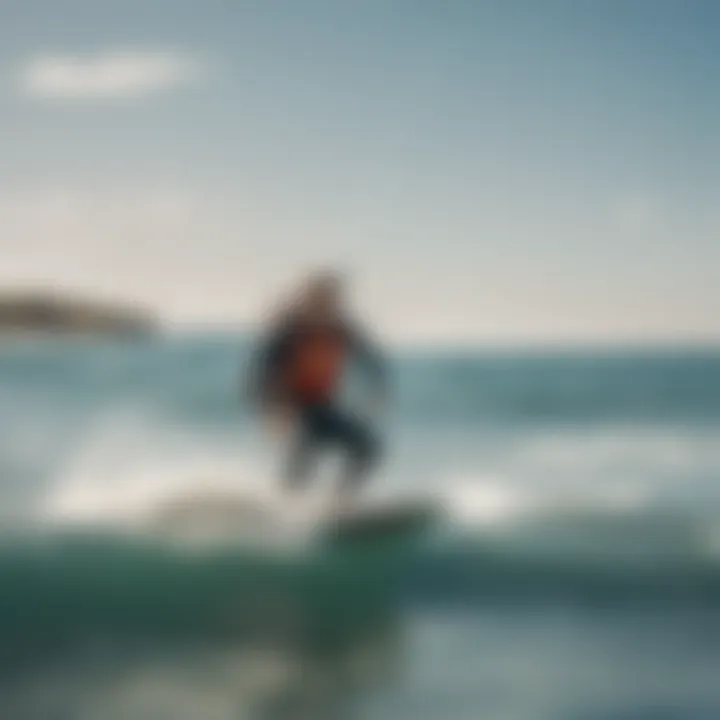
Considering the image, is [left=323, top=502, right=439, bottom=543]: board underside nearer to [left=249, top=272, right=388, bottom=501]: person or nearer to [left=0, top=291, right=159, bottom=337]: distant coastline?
[left=249, top=272, right=388, bottom=501]: person

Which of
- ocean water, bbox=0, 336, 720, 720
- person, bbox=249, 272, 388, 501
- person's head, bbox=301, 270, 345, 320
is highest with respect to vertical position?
person's head, bbox=301, 270, 345, 320

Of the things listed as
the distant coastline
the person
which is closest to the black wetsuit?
the person

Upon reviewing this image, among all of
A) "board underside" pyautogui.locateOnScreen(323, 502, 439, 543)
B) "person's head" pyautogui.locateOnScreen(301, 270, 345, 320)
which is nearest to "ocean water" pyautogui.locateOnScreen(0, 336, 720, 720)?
"board underside" pyautogui.locateOnScreen(323, 502, 439, 543)

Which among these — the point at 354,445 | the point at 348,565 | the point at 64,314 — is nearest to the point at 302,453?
the point at 354,445

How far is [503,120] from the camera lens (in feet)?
5.98

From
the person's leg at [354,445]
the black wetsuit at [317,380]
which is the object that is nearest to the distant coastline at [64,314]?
the black wetsuit at [317,380]

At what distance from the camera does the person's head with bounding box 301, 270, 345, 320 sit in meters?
1.74

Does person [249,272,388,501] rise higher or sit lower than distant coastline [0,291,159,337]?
lower

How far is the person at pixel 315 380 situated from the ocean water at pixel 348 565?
0.03 m

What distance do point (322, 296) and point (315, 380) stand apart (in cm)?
13

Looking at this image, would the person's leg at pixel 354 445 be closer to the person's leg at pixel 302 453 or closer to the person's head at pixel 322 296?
the person's leg at pixel 302 453

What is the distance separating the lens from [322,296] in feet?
5.74

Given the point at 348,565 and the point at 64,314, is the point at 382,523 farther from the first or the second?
the point at 64,314

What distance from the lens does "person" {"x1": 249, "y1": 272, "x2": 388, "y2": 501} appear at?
68.3 inches
